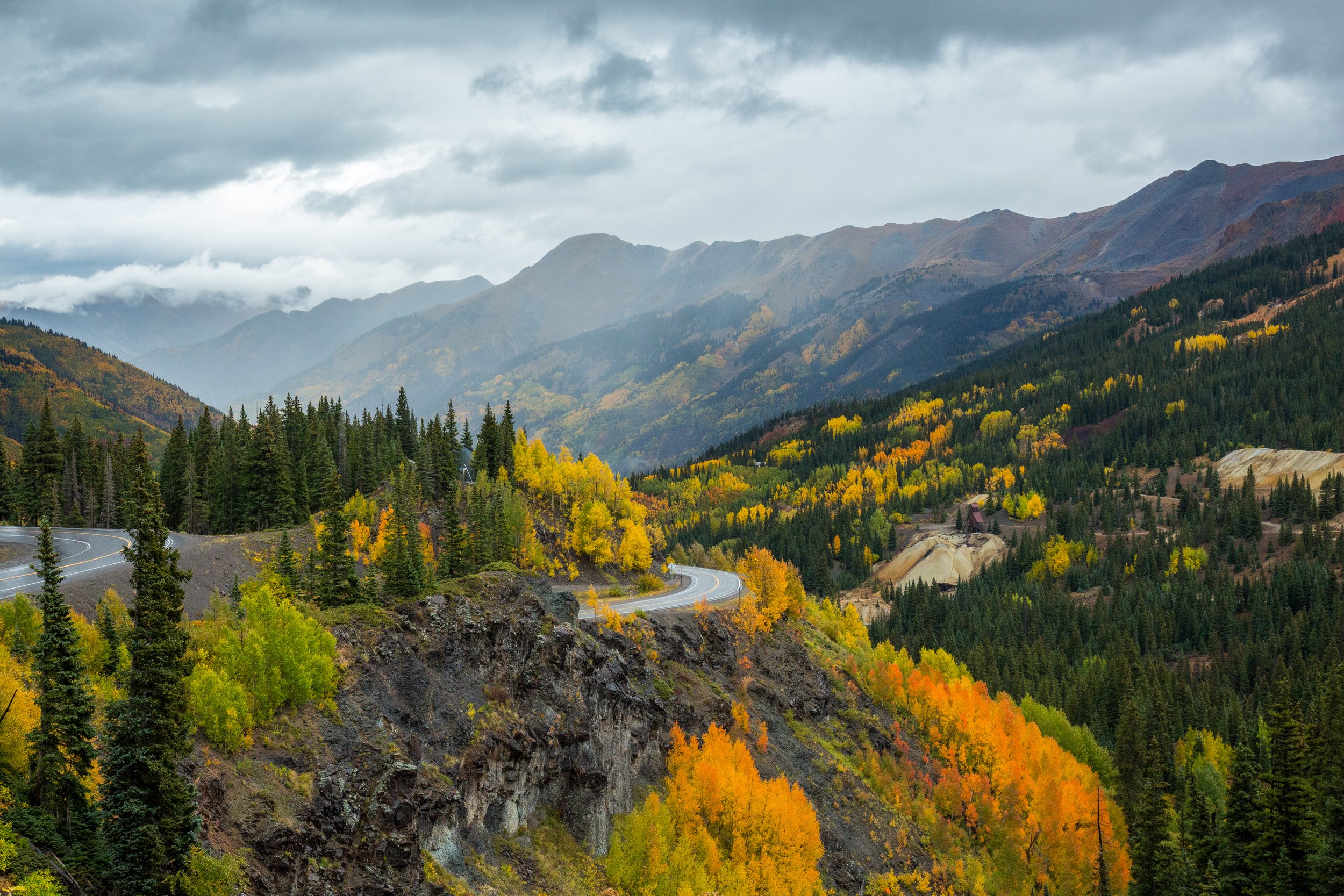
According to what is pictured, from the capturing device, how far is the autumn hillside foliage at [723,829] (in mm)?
56781

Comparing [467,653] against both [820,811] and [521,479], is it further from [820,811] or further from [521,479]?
[521,479]

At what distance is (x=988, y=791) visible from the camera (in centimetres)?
9356

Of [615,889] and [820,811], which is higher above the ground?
[615,889]

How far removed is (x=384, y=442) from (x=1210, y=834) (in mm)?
106919

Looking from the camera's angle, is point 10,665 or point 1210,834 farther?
point 1210,834

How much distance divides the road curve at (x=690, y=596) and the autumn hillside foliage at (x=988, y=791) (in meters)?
13.9

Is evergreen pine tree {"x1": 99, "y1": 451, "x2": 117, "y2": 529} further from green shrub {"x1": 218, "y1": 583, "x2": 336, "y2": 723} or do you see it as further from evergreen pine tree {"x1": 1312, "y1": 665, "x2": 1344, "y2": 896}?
evergreen pine tree {"x1": 1312, "y1": 665, "x2": 1344, "y2": 896}

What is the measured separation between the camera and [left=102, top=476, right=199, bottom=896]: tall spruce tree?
2848cm

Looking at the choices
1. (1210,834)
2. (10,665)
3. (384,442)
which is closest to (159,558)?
(10,665)

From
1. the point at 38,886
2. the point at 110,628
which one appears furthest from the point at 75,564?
the point at 38,886

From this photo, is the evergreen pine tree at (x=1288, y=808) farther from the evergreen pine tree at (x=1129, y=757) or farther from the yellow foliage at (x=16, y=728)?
the yellow foliage at (x=16, y=728)

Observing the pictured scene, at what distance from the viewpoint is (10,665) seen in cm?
3384

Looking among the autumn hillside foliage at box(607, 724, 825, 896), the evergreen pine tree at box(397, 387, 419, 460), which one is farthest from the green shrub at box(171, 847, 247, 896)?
the evergreen pine tree at box(397, 387, 419, 460)

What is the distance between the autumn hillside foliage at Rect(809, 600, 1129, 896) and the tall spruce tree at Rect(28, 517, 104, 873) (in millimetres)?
69689
